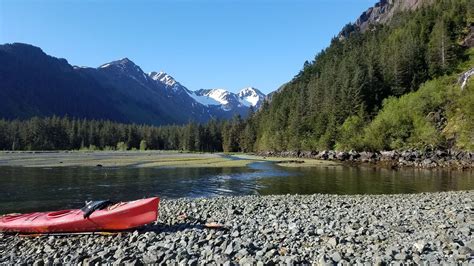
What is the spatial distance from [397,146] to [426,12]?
4699 inches

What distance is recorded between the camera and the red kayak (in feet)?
66.7

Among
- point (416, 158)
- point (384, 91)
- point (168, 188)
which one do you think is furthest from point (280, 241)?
point (384, 91)

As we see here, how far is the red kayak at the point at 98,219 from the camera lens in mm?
20344

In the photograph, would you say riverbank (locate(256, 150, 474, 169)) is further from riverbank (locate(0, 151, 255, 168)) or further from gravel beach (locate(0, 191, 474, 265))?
gravel beach (locate(0, 191, 474, 265))

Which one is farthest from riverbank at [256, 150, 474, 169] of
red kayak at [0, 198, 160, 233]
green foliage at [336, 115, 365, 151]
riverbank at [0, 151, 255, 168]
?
red kayak at [0, 198, 160, 233]

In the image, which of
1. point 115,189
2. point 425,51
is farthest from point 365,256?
point 425,51

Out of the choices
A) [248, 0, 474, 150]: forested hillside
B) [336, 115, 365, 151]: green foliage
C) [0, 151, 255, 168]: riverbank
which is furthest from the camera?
[336, 115, 365, 151]: green foliage

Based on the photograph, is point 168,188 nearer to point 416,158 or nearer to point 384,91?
point 416,158

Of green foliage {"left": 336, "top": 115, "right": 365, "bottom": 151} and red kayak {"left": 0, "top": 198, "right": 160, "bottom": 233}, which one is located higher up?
green foliage {"left": 336, "top": 115, "right": 365, "bottom": 151}

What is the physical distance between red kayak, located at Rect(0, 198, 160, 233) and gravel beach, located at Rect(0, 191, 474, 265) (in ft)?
1.63

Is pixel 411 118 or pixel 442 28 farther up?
pixel 442 28

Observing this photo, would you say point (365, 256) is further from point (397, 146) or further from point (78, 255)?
point (397, 146)

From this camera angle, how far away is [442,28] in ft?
489

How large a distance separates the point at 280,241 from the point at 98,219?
33.0ft
